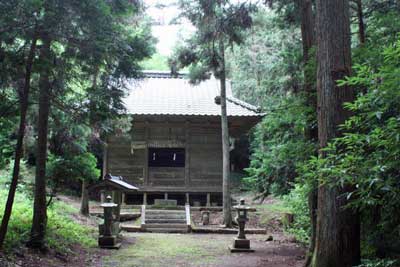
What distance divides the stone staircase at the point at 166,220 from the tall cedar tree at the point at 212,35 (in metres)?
1.64

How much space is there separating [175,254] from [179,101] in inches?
439

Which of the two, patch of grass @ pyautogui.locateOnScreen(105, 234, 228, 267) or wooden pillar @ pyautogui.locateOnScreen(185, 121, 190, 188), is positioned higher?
wooden pillar @ pyautogui.locateOnScreen(185, 121, 190, 188)

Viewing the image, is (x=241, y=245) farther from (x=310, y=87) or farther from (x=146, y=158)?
(x=146, y=158)

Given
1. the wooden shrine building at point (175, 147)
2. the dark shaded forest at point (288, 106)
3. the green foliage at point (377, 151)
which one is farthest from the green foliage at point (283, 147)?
the wooden shrine building at point (175, 147)

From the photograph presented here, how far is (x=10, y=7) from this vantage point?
19.2 ft

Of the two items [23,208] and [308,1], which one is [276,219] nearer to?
[23,208]

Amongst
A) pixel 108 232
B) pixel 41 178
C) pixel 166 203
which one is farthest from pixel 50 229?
pixel 166 203

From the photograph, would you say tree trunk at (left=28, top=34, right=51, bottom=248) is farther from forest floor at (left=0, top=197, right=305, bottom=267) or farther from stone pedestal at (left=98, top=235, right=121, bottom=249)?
stone pedestal at (left=98, top=235, right=121, bottom=249)

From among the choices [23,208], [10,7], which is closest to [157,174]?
[23,208]

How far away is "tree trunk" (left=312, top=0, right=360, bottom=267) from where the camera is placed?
17.3ft

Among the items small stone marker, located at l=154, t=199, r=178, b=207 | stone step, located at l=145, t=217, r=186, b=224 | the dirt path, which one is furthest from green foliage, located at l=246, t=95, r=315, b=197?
small stone marker, located at l=154, t=199, r=178, b=207

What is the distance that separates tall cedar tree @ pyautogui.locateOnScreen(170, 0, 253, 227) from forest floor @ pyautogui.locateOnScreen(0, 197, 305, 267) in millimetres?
3178

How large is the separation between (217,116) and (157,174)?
3.84 meters

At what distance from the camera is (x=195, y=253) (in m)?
10.8
